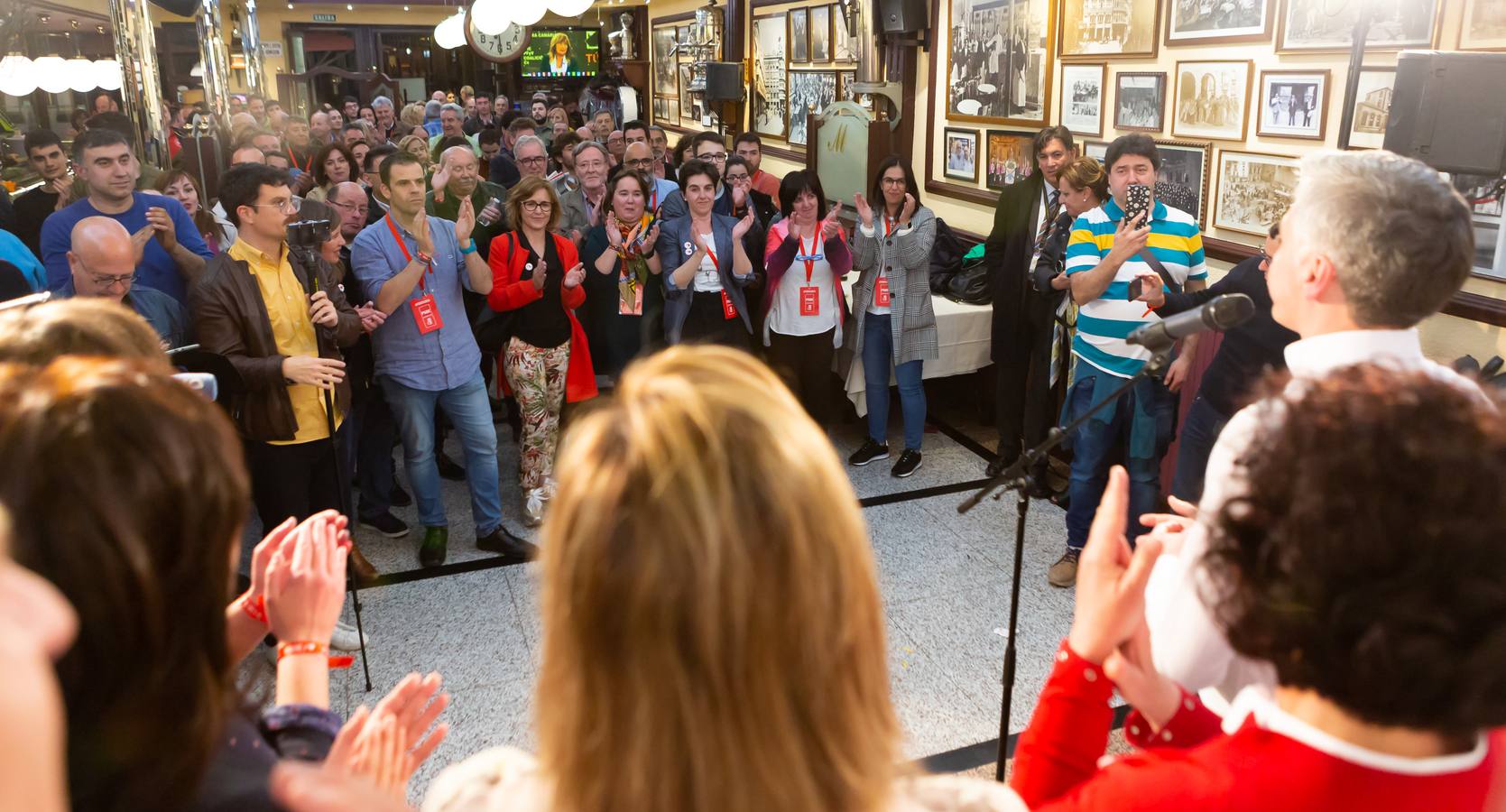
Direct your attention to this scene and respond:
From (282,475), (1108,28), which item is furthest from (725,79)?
(282,475)

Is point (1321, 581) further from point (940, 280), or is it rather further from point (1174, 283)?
point (940, 280)

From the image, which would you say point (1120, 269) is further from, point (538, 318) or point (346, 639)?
point (346, 639)

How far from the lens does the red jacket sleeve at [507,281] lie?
3.93 metres

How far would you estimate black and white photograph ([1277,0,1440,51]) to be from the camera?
10.7 ft

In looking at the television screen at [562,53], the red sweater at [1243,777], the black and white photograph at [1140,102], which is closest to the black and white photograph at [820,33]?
the black and white photograph at [1140,102]

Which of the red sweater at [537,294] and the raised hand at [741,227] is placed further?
the raised hand at [741,227]

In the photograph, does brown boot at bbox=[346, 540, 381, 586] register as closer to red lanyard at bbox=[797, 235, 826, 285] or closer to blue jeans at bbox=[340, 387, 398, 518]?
blue jeans at bbox=[340, 387, 398, 518]

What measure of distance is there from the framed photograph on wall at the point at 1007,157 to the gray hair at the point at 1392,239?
383cm

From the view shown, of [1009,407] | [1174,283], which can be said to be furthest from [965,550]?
[1174,283]

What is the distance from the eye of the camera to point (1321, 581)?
0.83 metres

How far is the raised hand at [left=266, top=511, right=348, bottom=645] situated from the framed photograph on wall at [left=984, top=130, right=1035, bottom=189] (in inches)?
184

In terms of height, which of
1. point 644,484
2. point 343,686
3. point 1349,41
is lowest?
point 343,686

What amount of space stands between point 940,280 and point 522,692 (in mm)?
3162

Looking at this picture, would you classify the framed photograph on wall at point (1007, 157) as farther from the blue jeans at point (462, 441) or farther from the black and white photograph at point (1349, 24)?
the blue jeans at point (462, 441)
